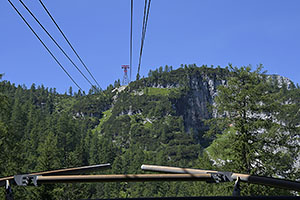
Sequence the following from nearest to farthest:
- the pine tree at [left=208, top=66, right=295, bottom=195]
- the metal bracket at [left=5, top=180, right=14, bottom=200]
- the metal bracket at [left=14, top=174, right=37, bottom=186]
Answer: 1. the metal bracket at [left=5, top=180, right=14, bottom=200]
2. the metal bracket at [left=14, top=174, right=37, bottom=186]
3. the pine tree at [left=208, top=66, right=295, bottom=195]

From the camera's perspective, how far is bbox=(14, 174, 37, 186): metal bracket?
2.52m

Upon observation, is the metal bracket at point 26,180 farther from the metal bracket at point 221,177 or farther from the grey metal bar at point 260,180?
the metal bracket at point 221,177

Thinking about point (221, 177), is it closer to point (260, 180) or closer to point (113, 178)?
point (260, 180)

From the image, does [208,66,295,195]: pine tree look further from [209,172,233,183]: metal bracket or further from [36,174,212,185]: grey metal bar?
[36,174,212,185]: grey metal bar

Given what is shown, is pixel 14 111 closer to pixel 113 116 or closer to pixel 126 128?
pixel 126 128

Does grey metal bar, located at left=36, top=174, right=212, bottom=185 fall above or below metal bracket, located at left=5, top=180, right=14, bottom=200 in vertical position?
above

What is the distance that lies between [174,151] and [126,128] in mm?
39640

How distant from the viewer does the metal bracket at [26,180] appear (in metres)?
2.52

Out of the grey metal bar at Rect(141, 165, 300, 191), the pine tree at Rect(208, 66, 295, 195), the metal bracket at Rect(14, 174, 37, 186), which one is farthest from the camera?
the pine tree at Rect(208, 66, 295, 195)

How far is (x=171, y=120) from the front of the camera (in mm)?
182375

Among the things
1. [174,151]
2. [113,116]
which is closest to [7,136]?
[174,151]

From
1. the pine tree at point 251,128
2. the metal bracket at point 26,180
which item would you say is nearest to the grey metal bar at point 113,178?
the metal bracket at point 26,180

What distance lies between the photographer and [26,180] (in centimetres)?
253

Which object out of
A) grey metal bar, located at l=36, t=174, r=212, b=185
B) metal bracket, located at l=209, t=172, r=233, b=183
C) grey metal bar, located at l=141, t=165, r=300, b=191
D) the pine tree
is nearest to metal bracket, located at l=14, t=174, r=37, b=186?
grey metal bar, located at l=36, t=174, r=212, b=185
